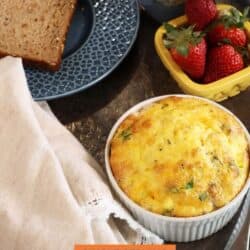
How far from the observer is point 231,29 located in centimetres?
104

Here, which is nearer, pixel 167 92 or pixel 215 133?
pixel 215 133

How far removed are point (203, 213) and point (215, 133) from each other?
0.42ft

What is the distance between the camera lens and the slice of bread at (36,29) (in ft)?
3.56

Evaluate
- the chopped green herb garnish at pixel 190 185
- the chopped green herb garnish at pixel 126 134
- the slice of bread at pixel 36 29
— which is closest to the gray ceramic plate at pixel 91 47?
the slice of bread at pixel 36 29

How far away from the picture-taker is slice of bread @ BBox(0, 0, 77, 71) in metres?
1.09

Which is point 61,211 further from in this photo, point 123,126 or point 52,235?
point 123,126

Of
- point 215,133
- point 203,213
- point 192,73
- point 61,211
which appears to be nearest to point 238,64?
point 192,73

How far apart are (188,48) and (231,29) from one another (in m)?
0.10

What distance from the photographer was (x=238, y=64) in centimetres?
103

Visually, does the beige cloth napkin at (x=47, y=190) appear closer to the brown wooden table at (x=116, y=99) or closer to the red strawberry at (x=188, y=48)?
the brown wooden table at (x=116, y=99)

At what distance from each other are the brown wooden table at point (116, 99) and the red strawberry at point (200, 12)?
111mm

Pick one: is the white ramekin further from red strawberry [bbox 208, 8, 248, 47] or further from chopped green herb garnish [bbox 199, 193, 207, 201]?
red strawberry [bbox 208, 8, 248, 47]

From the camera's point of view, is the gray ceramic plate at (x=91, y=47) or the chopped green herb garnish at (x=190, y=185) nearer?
the chopped green herb garnish at (x=190, y=185)

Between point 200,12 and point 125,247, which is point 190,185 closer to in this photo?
point 125,247
